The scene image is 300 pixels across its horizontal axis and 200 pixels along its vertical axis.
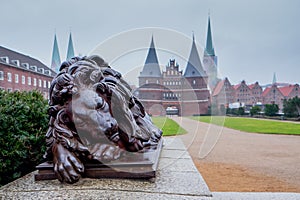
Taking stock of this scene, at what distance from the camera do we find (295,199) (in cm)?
225

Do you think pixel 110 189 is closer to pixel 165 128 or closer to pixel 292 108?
pixel 165 128

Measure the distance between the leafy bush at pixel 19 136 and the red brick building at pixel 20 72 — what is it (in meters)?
25.4

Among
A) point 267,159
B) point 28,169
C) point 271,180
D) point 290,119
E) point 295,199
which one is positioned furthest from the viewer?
point 290,119

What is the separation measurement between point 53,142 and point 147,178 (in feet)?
2.13

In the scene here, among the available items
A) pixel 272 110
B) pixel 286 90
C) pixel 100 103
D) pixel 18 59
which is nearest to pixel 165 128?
pixel 100 103

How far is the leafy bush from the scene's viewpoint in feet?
7.05

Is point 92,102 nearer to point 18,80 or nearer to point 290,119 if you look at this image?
point 290,119

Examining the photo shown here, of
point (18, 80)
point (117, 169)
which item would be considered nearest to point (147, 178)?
point (117, 169)

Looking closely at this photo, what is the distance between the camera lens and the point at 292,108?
24250 millimetres

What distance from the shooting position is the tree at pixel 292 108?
2378 centimetres

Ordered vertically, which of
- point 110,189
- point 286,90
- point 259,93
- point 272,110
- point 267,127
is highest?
point 286,90

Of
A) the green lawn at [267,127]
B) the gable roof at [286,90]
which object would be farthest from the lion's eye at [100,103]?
the gable roof at [286,90]

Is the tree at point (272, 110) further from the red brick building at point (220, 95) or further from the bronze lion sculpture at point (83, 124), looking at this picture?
the bronze lion sculpture at point (83, 124)

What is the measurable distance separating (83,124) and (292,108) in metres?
26.4
